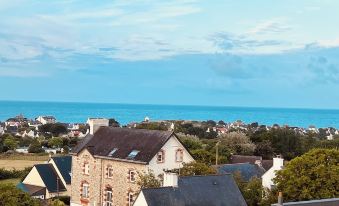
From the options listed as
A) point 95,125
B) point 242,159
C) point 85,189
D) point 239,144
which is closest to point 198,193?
point 85,189

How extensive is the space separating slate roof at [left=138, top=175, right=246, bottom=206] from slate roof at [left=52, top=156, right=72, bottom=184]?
2307 cm

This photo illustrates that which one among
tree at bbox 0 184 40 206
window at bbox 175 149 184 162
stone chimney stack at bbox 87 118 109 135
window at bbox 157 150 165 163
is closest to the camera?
tree at bbox 0 184 40 206

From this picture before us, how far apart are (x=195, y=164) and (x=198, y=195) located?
830cm

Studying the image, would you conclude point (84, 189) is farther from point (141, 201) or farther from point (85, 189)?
point (141, 201)

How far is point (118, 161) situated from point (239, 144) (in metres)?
41.0

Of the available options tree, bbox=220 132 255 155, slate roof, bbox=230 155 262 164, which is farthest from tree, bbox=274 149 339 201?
tree, bbox=220 132 255 155

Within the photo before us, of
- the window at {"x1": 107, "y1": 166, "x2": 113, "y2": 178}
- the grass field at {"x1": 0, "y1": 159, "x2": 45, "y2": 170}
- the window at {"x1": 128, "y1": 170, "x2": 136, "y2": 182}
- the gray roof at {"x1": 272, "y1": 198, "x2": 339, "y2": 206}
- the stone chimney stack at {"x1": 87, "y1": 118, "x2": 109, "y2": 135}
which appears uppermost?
the stone chimney stack at {"x1": 87, "y1": 118, "x2": 109, "y2": 135}

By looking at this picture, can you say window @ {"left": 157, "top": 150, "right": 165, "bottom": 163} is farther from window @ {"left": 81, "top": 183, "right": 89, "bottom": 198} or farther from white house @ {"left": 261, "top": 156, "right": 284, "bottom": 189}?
white house @ {"left": 261, "top": 156, "right": 284, "bottom": 189}

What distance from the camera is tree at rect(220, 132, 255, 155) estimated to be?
7944 centimetres

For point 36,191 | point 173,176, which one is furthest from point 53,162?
point 173,176

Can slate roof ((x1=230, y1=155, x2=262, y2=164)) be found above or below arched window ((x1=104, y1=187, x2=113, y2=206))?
above

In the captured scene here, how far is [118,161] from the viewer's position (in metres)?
43.6

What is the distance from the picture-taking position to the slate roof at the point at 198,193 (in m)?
30.9

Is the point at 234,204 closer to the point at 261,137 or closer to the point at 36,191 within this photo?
the point at 36,191
